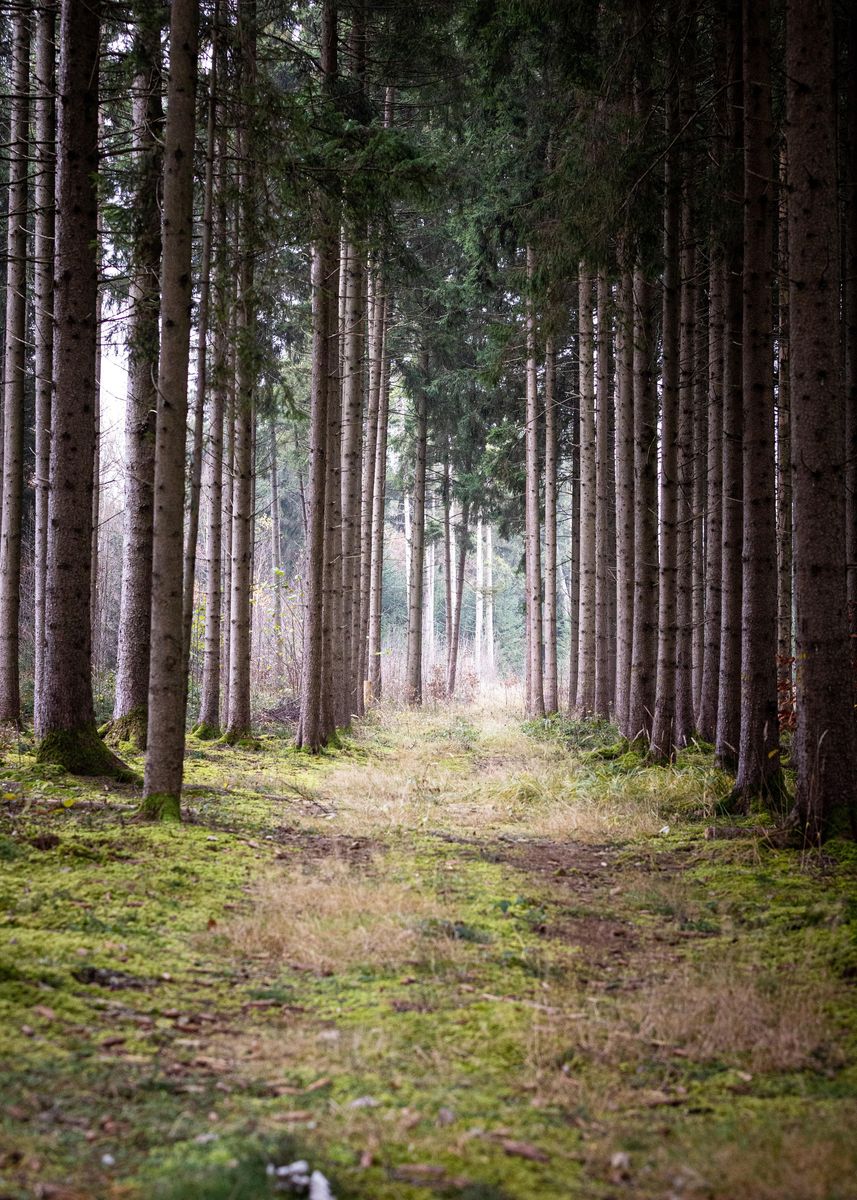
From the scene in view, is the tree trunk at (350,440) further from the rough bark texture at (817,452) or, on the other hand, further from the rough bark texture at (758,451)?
the rough bark texture at (817,452)

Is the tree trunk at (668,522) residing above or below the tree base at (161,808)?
above

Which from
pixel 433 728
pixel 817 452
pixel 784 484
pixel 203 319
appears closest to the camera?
pixel 817 452

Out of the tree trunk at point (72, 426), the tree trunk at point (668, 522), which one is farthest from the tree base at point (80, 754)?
the tree trunk at point (668, 522)

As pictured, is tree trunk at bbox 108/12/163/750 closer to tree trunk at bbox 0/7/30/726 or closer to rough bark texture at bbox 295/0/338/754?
tree trunk at bbox 0/7/30/726

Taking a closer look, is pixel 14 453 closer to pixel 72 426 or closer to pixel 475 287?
pixel 72 426

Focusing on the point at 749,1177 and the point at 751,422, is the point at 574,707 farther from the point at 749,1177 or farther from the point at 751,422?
the point at 749,1177

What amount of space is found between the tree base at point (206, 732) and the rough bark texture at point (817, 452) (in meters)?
9.10

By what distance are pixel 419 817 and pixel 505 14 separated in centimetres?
918

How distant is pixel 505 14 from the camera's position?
1043cm

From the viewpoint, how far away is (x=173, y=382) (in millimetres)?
7039

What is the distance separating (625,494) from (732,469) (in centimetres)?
534

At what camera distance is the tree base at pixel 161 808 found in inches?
281

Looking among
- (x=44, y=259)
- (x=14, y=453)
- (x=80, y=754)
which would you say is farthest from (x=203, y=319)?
(x=14, y=453)

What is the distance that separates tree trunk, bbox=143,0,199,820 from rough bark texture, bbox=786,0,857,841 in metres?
4.63
